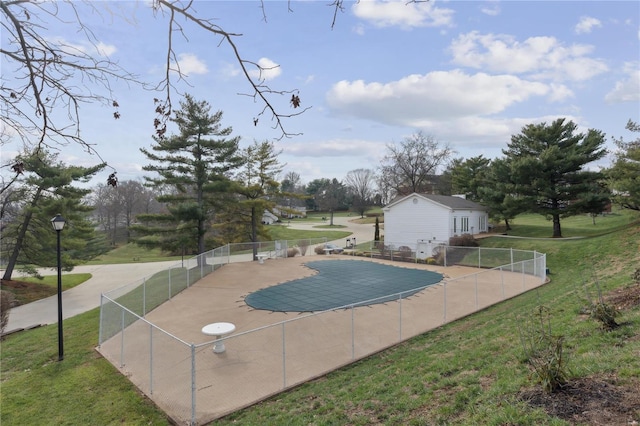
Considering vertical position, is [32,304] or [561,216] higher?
[561,216]

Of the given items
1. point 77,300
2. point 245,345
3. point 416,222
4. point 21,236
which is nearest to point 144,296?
point 245,345

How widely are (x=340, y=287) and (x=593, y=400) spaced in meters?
14.6

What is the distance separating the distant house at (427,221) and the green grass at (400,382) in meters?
18.0

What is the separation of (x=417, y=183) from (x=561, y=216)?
80.5 feet

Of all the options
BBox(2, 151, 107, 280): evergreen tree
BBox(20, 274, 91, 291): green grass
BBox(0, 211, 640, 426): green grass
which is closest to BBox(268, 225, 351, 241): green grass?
BBox(20, 274, 91, 291): green grass

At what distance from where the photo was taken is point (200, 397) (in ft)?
23.4

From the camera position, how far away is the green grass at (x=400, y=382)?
15.8ft

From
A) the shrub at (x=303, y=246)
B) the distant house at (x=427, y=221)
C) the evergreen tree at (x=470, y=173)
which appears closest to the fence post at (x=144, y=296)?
the shrub at (x=303, y=246)

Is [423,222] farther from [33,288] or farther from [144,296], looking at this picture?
[33,288]

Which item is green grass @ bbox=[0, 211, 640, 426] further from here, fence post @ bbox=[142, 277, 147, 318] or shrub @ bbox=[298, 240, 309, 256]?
shrub @ bbox=[298, 240, 309, 256]

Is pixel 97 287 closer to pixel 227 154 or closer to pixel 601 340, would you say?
pixel 227 154

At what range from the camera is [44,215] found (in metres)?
21.5

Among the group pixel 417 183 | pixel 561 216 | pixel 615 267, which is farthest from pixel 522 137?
pixel 417 183

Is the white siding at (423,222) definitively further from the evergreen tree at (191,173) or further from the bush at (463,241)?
the evergreen tree at (191,173)
